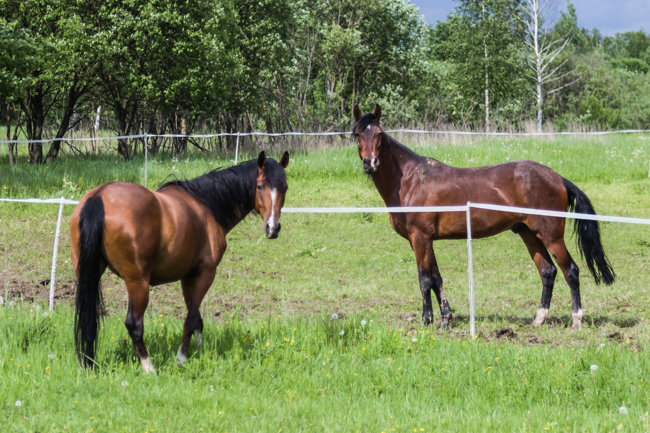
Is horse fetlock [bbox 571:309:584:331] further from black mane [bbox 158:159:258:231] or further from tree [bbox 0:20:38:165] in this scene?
tree [bbox 0:20:38:165]

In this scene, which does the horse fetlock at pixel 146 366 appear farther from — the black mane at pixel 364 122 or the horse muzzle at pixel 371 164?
the black mane at pixel 364 122

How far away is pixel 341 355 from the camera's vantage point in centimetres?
563

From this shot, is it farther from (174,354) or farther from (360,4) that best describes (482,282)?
(360,4)

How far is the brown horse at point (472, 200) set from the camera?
24.1 feet

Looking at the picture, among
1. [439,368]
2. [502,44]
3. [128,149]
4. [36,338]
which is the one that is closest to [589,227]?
[439,368]

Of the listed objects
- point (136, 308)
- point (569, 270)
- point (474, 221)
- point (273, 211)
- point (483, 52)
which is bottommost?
point (569, 270)

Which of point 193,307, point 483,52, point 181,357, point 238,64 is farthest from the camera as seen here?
point 483,52

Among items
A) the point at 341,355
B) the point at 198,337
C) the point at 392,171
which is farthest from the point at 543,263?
the point at 198,337

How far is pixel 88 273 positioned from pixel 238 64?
59.2 feet

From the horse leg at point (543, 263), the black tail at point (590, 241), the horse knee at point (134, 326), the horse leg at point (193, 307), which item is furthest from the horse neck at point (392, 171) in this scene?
the horse knee at point (134, 326)

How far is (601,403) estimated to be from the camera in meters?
4.70

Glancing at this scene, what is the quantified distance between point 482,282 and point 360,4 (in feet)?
66.7

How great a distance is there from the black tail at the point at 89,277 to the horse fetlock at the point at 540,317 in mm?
4532

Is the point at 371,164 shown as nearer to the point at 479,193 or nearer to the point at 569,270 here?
the point at 479,193
